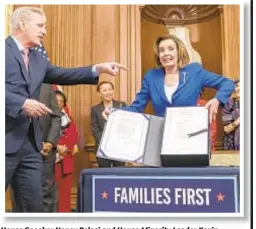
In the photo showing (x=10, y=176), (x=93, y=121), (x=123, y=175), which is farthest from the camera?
(x=93, y=121)

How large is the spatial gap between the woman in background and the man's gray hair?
27 cm

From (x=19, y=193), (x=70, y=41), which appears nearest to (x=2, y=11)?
(x=70, y=41)

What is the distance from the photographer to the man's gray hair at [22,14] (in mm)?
1504

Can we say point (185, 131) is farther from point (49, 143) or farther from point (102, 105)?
point (49, 143)

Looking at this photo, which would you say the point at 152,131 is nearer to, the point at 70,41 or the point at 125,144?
the point at 125,144

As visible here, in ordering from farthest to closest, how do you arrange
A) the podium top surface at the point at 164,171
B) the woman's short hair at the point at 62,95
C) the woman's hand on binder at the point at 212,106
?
1. the woman's short hair at the point at 62,95
2. the woman's hand on binder at the point at 212,106
3. the podium top surface at the point at 164,171

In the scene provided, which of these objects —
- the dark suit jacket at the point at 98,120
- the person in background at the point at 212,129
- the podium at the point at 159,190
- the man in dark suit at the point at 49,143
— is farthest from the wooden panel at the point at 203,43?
the man in dark suit at the point at 49,143

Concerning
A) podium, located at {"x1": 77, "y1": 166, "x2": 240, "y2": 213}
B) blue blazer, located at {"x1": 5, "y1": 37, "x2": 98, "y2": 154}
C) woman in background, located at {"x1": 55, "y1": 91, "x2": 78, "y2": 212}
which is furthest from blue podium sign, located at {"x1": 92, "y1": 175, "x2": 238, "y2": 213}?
blue blazer, located at {"x1": 5, "y1": 37, "x2": 98, "y2": 154}

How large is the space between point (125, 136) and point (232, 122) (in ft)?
1.23

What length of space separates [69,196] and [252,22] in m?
0.86

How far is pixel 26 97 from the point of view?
1.44 m

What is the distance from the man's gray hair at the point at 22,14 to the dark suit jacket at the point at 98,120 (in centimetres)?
38

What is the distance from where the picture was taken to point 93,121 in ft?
5.04

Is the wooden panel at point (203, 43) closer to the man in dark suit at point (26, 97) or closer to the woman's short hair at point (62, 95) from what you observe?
the man in dark suit at point (26, 97)
